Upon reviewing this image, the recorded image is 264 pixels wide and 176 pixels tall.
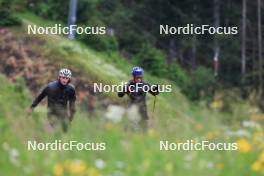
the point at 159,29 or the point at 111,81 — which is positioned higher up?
the point at 159,29

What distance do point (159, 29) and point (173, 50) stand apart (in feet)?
8.26

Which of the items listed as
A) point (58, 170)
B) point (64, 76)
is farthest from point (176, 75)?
point (58, 170)

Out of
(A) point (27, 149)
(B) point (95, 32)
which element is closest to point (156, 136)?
(A) point (27, 149)

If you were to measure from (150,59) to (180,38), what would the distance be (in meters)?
6.70

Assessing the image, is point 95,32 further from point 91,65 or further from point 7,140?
point 7,140

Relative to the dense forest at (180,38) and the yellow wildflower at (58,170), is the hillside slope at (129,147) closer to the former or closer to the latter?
the yellow wildflower at (58,170)

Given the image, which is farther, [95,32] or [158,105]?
[95,32]

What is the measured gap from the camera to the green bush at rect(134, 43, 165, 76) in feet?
130

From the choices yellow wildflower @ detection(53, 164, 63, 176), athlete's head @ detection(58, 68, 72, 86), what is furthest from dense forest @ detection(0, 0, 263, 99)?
yellow wildflower @ detection(53, 164, 63, 176)

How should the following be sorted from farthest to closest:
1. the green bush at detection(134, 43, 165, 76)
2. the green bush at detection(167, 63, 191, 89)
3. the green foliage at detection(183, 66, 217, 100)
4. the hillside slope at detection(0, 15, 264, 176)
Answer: the green bush at detection(167, 63, 191, 89) < the green bush at detection(134, 43, 165, 76) < the green foliage at detection(183, 66, 217, 100) < the hillside slope at detection(0, 15, 264, 176)

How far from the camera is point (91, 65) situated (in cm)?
3028

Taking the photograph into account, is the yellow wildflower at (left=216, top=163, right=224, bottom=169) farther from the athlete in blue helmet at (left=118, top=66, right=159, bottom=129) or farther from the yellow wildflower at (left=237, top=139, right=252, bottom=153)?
the athlete in blue helmet at (left=118, top=66, right=159, bottom=129)

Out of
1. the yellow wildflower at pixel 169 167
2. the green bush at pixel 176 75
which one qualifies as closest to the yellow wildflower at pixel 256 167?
the yellow wildflower at pixel 169 167

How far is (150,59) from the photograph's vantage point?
131 ft
